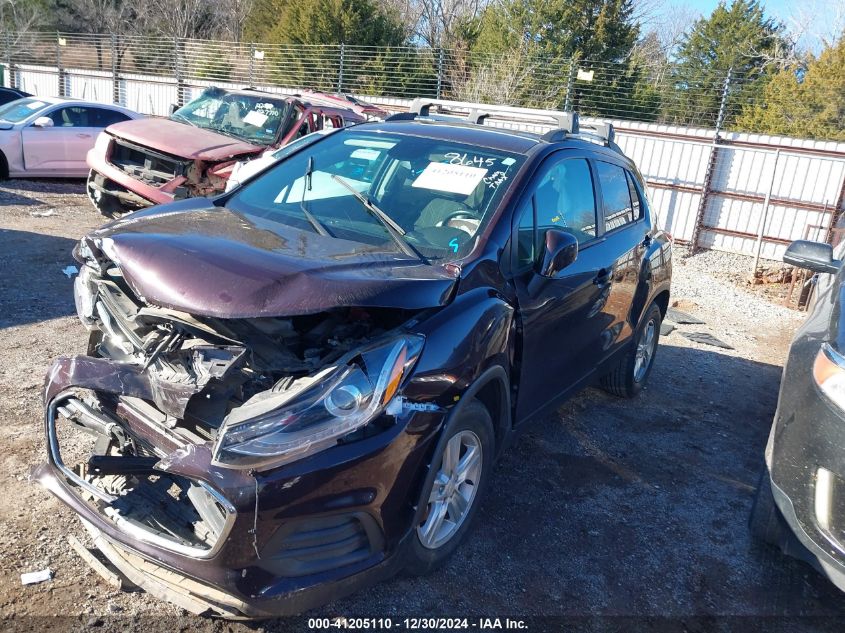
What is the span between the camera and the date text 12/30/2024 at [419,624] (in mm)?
2824

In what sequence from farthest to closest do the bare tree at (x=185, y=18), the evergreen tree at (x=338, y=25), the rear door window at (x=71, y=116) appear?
the bare tree at (x=185, y=18), the evergreen tree at (x=338, y=25), the rear door window at (x=71, y=116)

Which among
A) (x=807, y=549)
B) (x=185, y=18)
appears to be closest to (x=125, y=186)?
(x=807, y=549)

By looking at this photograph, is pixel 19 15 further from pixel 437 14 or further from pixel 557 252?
pixel 557 252

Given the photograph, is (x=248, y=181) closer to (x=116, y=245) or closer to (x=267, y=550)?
(x=116, y=245)

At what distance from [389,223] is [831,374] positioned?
2018 millimetres

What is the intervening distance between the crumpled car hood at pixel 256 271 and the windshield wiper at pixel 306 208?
0.65ft

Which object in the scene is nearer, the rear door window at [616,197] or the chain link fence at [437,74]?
the rear door window at [616,197]

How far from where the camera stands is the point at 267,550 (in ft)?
7.69

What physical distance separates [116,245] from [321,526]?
53.2 inches

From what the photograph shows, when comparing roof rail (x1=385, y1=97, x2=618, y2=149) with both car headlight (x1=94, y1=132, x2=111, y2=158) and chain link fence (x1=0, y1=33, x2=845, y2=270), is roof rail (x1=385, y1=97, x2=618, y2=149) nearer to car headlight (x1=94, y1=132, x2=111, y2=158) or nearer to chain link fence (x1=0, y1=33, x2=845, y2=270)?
chain link fence (x1=0, y1=33, x2=845, y2=270)

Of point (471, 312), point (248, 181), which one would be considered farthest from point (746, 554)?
point (248, 181)

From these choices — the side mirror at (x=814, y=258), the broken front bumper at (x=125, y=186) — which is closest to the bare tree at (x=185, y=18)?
the broken front bumper at (x=125, y=186)

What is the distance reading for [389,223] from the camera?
3.40 m

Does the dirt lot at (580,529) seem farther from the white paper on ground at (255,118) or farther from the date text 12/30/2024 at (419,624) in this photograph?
the white paper on ground at (255,118)
